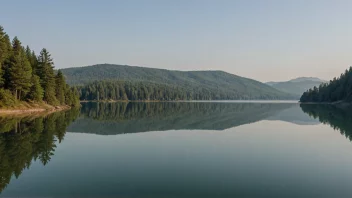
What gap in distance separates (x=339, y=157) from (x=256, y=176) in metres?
10.3

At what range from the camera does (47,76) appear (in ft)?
290

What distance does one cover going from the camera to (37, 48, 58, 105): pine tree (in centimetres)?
8656

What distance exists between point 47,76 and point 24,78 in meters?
18.8

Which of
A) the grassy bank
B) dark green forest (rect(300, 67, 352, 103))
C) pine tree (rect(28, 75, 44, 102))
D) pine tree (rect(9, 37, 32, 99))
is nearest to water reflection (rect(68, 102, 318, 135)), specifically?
the grassy bank

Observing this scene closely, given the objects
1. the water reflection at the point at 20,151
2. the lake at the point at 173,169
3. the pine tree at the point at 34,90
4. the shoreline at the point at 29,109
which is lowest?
the lake at the point at 173,169

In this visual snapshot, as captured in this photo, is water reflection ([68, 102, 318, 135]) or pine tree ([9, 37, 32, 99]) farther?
pine tree ([9, 37, 32, 99])

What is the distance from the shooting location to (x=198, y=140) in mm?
32188

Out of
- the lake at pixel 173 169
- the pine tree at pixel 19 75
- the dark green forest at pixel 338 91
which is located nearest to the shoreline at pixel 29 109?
the pine tree at pixel 19 75

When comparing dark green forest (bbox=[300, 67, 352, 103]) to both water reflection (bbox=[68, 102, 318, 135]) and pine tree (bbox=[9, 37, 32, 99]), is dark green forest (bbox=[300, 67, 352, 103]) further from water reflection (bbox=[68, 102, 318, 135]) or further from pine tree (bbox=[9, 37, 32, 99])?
pine tree (bbox=[9, 37, 32, 99])

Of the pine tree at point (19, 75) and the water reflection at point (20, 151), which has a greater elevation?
the pine tree at point (19, 75)

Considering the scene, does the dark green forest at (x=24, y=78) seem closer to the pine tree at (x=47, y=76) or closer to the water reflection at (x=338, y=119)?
the pine tree at (x=47, y=76)

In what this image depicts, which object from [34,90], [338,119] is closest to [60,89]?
[34,90]

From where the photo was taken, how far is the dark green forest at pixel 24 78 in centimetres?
6750

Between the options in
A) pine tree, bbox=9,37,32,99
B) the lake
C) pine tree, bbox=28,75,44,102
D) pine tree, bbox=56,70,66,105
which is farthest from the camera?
pine tree, bbox=56,70,66,105
